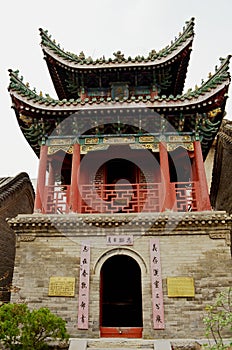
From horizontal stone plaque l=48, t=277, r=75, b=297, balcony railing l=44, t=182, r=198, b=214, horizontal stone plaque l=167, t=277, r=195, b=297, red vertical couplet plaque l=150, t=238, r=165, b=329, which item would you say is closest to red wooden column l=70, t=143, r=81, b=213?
balcony railing l=44, t=182, r=198, b=214

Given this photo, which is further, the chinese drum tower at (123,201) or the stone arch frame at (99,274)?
the chinese drum tower at (123,201)

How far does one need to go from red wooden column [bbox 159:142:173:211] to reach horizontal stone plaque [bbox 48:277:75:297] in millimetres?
3182

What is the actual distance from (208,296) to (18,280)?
476 centimetres

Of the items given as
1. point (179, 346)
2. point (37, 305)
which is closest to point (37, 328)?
point (37, 305)

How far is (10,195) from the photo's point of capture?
13766 mm

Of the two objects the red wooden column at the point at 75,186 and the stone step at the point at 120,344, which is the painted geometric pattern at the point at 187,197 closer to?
the red wooden column at the point at 75,186

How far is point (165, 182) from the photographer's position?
9.87 metres

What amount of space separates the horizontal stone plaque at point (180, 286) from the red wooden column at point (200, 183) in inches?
80.5

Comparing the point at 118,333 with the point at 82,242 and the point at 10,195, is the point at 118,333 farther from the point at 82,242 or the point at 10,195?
the point at 10,195

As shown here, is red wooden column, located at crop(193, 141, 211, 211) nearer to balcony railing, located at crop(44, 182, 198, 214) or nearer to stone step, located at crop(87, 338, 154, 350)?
balcony railing, located at crop(44, 182, 198, 214)

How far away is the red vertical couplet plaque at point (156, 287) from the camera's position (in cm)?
817

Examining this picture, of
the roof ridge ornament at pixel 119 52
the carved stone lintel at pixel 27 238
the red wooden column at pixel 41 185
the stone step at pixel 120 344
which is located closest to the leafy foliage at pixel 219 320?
the stone step at pixel 120 344

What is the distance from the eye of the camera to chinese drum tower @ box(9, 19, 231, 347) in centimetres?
852

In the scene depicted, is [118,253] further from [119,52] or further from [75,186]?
[119,52]
